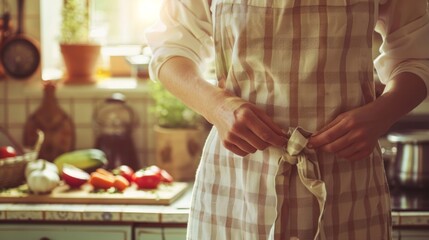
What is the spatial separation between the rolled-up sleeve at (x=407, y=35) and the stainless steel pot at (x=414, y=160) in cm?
90

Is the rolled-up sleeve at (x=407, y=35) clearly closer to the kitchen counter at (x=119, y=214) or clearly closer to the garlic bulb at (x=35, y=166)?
the kitchen counter at (x=119, y=214)

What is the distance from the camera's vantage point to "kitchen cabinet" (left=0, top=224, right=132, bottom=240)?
167cm

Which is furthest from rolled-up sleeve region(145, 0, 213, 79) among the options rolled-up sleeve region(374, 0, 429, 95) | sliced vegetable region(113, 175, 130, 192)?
sliced vegetable region(113, 175, 130, 192)

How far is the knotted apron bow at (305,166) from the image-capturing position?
0.88m

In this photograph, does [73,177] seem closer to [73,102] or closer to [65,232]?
[65,232]

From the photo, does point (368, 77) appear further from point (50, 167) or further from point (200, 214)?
point (50, 167)

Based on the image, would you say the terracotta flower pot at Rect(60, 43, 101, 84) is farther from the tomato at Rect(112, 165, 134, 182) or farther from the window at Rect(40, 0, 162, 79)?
the tomato at Rect(112, 165, 134, 182)

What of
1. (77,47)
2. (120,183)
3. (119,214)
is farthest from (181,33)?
(77,47)

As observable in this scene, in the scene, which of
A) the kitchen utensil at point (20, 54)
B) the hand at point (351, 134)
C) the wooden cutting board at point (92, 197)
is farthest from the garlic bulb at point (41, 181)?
the hand at point (351, 134)

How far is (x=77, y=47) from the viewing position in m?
2.24

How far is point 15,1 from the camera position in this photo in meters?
2.22

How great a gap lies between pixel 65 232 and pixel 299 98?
97 cm

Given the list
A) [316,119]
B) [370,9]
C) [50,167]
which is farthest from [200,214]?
[50,167]

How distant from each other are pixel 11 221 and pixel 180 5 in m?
0.93
